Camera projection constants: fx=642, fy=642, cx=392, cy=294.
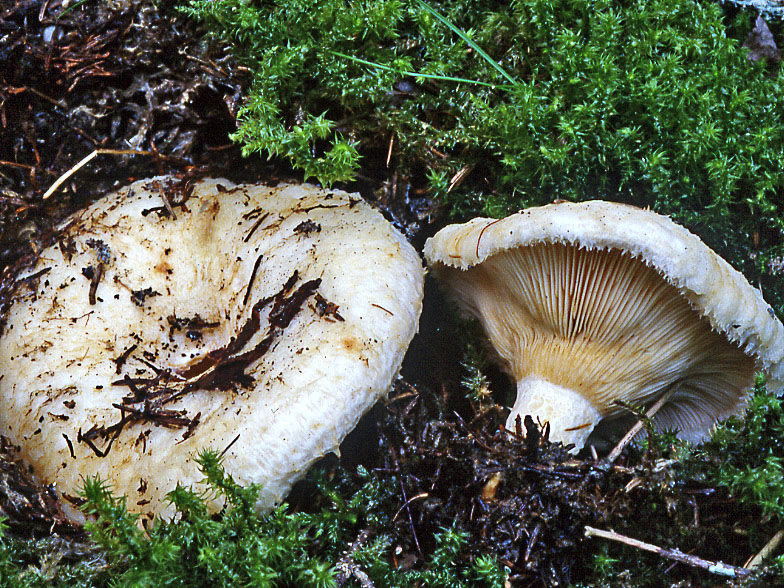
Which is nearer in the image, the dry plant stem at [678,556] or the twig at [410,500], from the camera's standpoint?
the dry plant stem at [678,556]

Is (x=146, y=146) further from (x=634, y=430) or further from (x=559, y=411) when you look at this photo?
(x=634, y=430)

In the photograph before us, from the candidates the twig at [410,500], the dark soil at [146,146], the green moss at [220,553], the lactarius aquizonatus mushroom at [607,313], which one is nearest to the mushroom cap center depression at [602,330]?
the lactarius aquizonatus mushroom at [607,313]

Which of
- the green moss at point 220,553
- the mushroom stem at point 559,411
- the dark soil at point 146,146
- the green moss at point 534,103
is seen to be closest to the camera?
the green moss at point 220,553

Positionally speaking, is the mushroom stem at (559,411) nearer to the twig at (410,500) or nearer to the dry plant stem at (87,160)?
the twig at (410,500)

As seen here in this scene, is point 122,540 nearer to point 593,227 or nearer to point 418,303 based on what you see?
point 418,303

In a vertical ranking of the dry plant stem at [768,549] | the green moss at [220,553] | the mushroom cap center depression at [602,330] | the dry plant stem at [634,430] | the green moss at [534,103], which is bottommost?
the green moss at [220,553]

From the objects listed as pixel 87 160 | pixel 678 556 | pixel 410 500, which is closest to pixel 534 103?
pixel 410 500

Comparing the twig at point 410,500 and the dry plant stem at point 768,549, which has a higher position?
the dry plant stem at point 768,549

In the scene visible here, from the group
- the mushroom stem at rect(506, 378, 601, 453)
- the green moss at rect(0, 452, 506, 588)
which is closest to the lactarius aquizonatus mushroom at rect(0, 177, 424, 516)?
the green moss at rect(0, 452, 506, 588)
